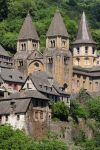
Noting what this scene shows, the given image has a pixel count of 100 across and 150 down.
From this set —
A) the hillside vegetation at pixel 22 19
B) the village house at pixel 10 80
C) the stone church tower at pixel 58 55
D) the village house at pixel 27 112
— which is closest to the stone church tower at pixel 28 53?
the stone church tower at pixel 58 55

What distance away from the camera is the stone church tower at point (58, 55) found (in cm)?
12419

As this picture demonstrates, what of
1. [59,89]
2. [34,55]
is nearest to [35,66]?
[34,55]

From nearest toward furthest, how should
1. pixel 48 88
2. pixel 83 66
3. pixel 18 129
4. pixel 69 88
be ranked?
pixel 18 129 < pixel 48 88 < pixel 69 88 < pixel 83 66

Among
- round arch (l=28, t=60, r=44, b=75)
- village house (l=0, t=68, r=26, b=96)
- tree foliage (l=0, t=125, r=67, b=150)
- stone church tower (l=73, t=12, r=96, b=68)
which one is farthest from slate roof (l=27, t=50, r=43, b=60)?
tree foliage (l=0, t=125, r=67, b=150)

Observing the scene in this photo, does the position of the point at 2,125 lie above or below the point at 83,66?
below

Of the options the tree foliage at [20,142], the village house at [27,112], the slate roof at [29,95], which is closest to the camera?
the tree foliage at [20,142]

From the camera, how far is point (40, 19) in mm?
170625

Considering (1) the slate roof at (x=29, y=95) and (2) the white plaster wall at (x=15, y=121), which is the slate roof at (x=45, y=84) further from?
(2) the white plaster wall at (x=15, y=121)

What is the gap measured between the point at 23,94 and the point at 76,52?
34.2 m

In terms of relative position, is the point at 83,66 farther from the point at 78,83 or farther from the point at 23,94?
the point at 23,94

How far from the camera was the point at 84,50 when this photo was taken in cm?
13738

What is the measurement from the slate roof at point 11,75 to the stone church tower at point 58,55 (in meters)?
5.97

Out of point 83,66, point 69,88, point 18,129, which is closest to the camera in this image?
point 18,129

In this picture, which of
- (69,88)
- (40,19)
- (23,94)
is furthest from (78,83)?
(40,19)
